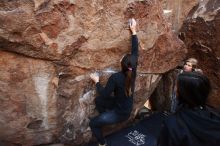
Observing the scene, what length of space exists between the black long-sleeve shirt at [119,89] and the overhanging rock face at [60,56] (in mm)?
168

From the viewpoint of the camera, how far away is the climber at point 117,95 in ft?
12.0

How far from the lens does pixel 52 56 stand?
3691 mm

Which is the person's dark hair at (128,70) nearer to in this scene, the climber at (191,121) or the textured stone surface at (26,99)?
the textured stone surface at (26,99)

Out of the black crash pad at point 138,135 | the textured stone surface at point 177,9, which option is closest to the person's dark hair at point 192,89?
the black crash pad at point 138,135

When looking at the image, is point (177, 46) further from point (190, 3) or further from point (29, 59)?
point (190, 3)

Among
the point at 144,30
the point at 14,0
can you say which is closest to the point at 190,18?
the point at 144,30

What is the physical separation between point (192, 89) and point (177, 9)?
469 cm

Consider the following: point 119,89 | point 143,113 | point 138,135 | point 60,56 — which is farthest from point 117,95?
point 143,113

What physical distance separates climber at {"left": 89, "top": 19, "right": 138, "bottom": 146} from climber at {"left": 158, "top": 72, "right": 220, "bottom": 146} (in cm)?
150

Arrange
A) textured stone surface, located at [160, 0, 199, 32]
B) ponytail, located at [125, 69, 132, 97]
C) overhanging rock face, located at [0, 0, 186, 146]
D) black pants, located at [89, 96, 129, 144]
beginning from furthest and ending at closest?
textured stone surface, located at [160, 0, 199, 32] < black pants, located at [89, 96, 129, 144] < ponytail, located at [125, 69, 132, 97] < overhanging rock face, located at [0, 0, 186, 146]

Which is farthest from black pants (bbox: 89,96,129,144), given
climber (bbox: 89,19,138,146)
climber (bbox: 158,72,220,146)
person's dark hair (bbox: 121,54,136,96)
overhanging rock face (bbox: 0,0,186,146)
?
climber (bbox: 158,72,220,146)

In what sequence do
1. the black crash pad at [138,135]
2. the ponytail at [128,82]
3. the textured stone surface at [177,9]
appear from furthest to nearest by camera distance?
the textured stone surface at [177,9] → the black crash pad at [138,135] → the ponytail at [128,82]

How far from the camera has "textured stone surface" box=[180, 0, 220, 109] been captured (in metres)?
4.79

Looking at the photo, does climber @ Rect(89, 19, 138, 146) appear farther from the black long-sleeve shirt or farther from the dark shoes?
the dark shoes
